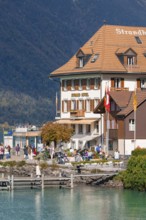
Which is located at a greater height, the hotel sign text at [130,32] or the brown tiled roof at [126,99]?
the hotel sign text at [130,32]

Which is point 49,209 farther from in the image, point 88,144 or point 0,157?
point 88,144

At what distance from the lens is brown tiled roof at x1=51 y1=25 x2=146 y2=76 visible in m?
137

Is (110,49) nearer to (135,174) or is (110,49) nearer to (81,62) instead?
(81,62)

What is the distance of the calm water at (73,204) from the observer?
260 feet

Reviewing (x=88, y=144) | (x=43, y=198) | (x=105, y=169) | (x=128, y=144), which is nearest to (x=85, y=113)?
(x=88, y=144)

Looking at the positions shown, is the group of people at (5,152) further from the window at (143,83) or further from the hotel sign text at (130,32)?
the hotel sign text at (130,32)

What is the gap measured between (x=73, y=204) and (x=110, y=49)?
183 feet

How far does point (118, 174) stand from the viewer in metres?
95.5

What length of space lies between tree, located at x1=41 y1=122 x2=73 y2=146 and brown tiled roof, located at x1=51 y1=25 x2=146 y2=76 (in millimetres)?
15489

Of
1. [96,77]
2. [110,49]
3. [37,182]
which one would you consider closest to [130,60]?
[110,49]

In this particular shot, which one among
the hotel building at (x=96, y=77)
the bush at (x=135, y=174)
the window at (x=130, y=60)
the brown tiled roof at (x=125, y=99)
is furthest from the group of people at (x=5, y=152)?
the window at (x=130, y=60)

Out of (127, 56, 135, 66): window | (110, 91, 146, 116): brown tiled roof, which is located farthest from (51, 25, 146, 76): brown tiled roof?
(110, 91, 146, 116): brown tiled roof

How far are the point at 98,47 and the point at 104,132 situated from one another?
14.5 m

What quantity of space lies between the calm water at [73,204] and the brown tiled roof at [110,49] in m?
42.8
